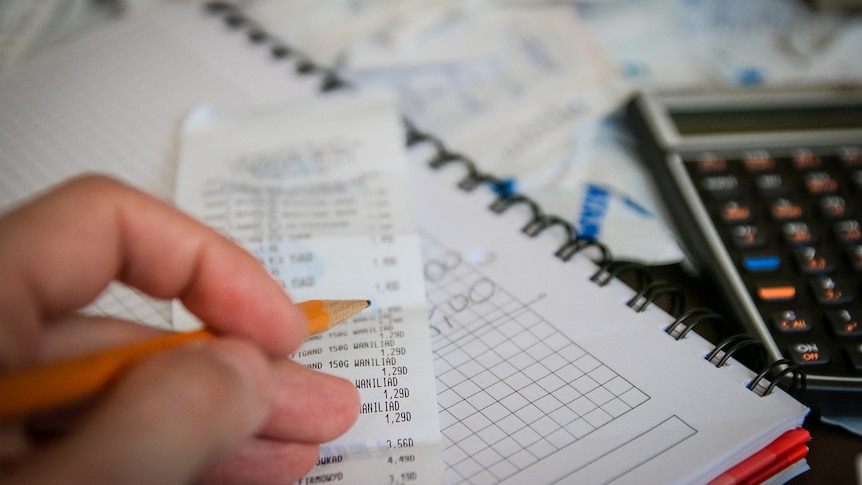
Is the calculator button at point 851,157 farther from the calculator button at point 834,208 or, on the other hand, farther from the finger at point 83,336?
the finger at point 83,336

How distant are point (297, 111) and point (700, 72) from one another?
33cm

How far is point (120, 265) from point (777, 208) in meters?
0.37

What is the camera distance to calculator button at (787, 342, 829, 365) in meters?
0.37

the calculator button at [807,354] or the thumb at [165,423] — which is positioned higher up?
the thumb at [165,423]

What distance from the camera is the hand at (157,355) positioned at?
206mm

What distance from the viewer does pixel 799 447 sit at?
1.14 feet

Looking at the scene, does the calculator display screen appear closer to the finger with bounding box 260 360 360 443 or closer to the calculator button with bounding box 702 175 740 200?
the calculator button with bounding box 702 175 740 200

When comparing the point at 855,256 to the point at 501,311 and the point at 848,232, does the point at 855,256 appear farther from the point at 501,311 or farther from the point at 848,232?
the point at 501,311

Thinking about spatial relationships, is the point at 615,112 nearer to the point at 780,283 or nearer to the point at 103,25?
the point at 780,283

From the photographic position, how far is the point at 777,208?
1.50ft

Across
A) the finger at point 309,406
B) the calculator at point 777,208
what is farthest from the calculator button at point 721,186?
the finger at point 309,406

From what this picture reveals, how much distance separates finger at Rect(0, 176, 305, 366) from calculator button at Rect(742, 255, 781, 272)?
26cm

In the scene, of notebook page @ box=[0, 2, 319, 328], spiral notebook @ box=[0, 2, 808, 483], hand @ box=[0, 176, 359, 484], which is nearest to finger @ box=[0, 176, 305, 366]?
hand @ box=[0, 176, 359, 484]

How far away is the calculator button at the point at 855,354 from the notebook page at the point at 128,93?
0.39 m
